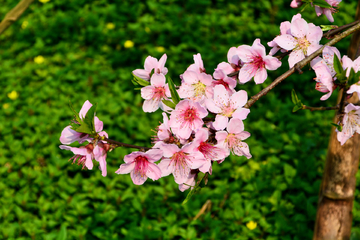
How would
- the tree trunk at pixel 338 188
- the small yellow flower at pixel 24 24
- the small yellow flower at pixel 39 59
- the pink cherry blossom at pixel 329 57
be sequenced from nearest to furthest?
1. the pink cherry blossom at pixel 329 57
2. the tree trunk at pixel 338 188
3. the small yellow flower at pixel 39 59
4. the small yellow flower at pixel 24 24

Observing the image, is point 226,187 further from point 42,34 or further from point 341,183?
point 42,34

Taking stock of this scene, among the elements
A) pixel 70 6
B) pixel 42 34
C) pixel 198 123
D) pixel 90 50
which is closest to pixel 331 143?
pixel 198 123

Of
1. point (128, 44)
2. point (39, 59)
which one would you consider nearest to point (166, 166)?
point (128, 44)

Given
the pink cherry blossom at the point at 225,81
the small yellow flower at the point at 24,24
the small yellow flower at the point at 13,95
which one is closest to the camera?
the pink cherry blossom at the point at 225,81

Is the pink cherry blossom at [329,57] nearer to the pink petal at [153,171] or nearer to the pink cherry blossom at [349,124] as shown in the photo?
the pink cherry blossom at [349,124]

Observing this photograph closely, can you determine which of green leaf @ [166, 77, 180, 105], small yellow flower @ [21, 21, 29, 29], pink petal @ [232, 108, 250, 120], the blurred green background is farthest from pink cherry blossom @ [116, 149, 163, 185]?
small yellow flower @ [21, 21, 29, 29]

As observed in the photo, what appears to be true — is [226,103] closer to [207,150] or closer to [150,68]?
[207,150]

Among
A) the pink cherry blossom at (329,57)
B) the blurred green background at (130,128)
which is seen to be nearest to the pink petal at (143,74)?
the pink cherry blossom at (329,57)
